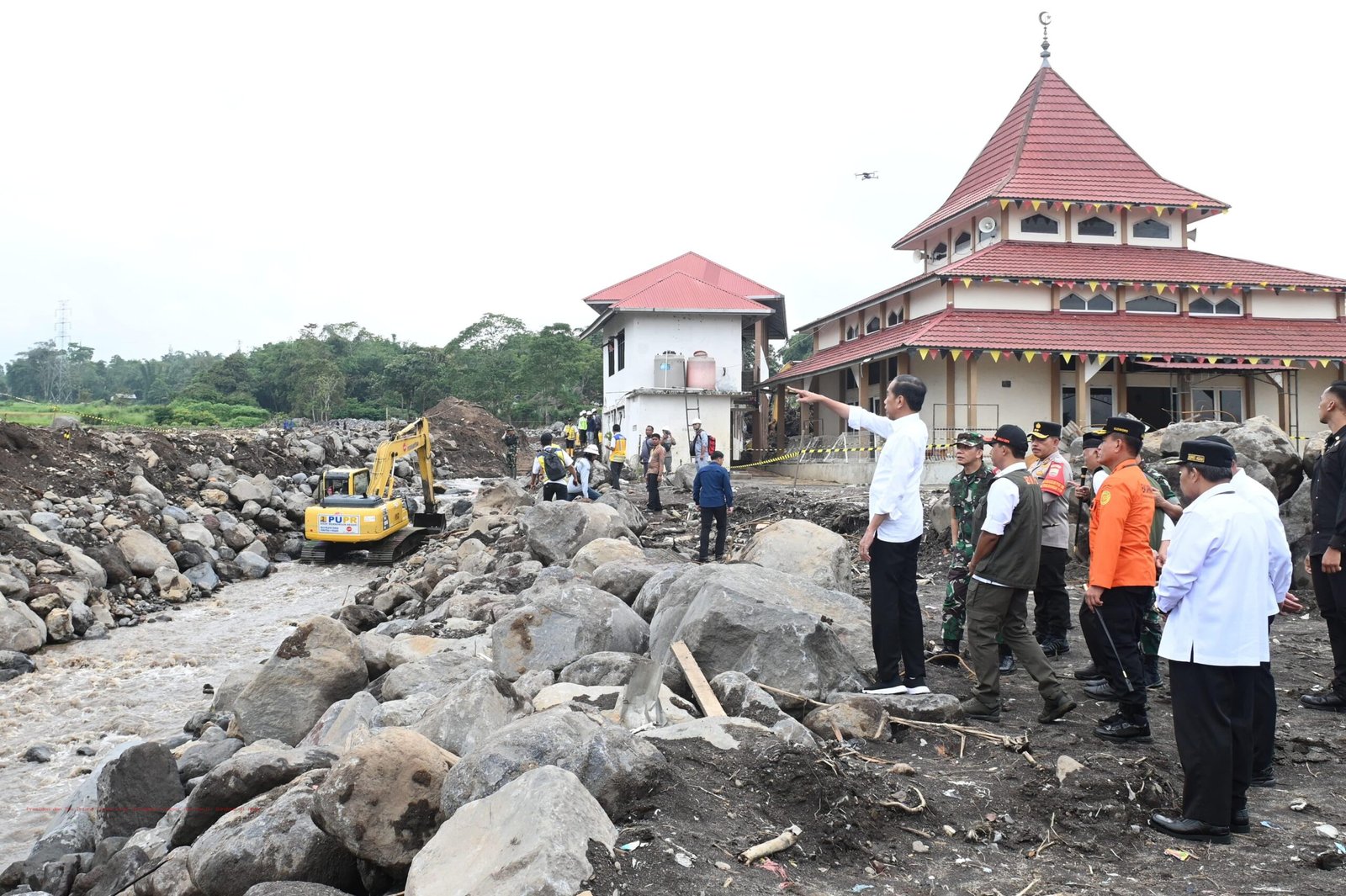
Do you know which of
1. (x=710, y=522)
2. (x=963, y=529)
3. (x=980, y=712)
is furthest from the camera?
(x=710, y=522)

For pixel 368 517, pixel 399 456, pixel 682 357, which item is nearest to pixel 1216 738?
pixel 368 517

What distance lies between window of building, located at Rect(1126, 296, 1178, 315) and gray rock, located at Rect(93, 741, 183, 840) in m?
23.0

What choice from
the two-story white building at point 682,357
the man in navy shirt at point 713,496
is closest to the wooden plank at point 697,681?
the man in navy shirt at point 713,496

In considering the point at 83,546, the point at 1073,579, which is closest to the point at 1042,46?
the point at 1073,579

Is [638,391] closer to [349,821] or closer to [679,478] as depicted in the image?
[679,478]

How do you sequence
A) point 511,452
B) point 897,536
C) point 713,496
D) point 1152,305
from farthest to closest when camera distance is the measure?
1. point 511,452
2. point 1152,305
3. point 713,496
4. point 897,536

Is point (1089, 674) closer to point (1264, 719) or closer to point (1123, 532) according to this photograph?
point (1123, 532)

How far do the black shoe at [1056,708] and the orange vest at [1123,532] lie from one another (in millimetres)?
676

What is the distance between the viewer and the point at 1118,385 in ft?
76.6

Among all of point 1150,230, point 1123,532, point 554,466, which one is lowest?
point 1123,532

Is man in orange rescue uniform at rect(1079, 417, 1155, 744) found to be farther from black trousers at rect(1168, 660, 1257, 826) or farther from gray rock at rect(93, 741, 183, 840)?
gray rock at rect(93, 741, 183, 840)

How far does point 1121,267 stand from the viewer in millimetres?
23359

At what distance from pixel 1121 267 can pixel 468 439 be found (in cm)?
2416

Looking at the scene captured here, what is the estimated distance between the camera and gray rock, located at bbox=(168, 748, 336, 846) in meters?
5.15
